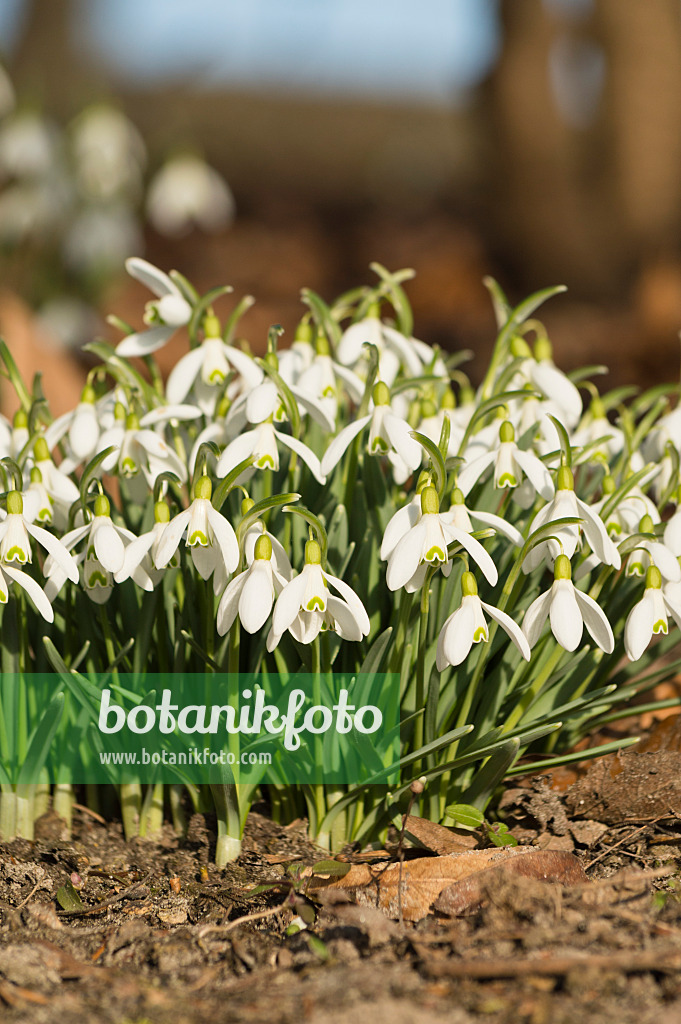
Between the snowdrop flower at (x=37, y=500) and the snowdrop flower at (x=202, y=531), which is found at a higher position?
the snowdrop flower at (x=37, y=500)

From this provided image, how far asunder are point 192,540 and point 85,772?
2.03 ft

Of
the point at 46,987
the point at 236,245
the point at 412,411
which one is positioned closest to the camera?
the point at 46,987

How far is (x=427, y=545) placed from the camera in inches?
52.9

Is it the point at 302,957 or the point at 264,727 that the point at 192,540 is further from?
the point at 302,957

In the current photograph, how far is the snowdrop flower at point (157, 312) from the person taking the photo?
1709 mm

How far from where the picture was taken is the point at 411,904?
1.45 meters

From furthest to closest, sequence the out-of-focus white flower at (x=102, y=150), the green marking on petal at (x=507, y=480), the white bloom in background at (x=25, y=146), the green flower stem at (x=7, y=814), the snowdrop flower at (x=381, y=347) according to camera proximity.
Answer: the out-of-focus white flower at (x=102, y=150) → the white bloom in background at (x=25, y=146) → the snowdrop flower at (x=381, y=347) → the green flower stem at (x=7, y=814) → the green marking on petal at (x=507, y=480)

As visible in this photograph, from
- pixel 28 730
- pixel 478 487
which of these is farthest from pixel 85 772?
pixel 478 487

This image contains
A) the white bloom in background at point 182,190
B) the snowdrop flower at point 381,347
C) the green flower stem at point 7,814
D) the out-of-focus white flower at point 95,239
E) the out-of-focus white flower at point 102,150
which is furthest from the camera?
the out-of-focus white flower at point 95,239

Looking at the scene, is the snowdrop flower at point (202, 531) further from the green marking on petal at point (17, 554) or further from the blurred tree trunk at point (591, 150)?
the blurred tree trunk at point (591, 150)

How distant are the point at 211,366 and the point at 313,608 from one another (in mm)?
583

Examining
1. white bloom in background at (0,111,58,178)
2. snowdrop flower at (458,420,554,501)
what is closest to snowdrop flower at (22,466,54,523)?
snowdrop flower at (458,420,554,501)

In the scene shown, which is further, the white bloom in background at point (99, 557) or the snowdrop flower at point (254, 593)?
the white bloom in background at point (99, 557)

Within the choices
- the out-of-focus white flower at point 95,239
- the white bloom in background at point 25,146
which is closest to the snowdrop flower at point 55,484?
the white bloom in background at point 25,146
